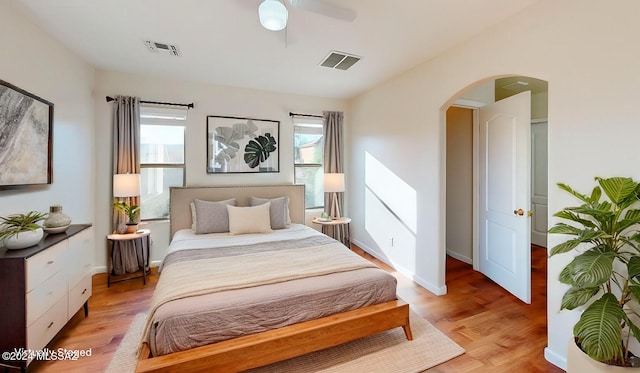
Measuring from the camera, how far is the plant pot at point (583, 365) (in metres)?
1.34

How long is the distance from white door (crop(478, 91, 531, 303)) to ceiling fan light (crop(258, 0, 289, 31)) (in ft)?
8.22

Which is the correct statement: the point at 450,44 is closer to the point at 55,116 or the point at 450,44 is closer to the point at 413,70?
the point at 413,70

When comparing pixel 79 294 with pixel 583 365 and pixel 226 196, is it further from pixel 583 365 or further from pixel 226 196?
pixel 583 365

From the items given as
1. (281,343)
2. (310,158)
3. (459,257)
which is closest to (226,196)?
(310,158)

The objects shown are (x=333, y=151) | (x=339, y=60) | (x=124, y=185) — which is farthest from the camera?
(x=333, y=151)

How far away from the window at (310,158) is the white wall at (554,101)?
5.14 feet

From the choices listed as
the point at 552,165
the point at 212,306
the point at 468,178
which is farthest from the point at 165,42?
the point at 468,178

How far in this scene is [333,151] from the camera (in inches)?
181

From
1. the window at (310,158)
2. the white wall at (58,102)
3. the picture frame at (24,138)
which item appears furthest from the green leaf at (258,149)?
the picture frame at (24,138)

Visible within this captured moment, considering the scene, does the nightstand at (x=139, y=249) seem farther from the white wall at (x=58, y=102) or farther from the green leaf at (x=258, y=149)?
the green leaf at (x=258, y=149)

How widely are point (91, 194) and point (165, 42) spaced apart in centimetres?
212

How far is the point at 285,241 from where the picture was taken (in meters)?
2.89

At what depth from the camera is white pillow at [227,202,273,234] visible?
10.7 ft

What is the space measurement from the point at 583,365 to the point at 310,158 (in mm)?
3848
